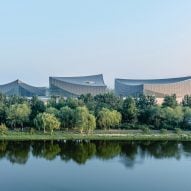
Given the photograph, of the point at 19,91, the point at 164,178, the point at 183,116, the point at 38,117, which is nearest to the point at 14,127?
the point at 38,117

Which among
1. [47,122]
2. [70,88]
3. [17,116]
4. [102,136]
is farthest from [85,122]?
[70,88]

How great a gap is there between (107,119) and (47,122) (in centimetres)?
307

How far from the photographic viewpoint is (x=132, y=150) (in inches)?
632

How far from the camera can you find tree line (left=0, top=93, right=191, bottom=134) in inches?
769

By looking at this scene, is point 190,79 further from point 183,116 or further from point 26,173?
point 26,173

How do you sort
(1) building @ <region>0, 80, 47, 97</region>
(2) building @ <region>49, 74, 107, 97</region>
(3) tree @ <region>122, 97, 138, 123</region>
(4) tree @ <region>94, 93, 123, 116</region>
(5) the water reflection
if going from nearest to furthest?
(5) the water reflection, (3) tree @ <region>122, 97, 138, 123</region>, (4) tree @ <region>94, 93, 123, 116</region>, (2) building @ <region>49, 74, 107, 97</region>, (1) building @ <region>0, 80, 47, 97</region>

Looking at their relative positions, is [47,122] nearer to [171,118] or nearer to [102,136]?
[102,136]

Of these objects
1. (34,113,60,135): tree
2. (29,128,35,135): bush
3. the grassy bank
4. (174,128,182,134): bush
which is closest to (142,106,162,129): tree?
(174,128,182,134): bush

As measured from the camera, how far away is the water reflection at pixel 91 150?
14.5 metres

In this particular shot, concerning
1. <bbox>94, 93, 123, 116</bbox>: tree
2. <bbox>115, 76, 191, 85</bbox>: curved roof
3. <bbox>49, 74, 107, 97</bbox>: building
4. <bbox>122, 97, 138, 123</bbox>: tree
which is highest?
<bbox>115, 76, 191, 85</bbox>: curved roof

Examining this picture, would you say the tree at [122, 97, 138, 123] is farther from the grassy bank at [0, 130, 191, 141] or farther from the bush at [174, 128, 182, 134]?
the bush at [174, 128, 182, 134]

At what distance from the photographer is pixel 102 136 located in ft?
61.6

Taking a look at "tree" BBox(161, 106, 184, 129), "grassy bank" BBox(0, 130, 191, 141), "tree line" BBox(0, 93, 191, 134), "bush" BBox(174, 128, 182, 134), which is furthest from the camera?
"tree" BBox(161, 106, 184, 129)

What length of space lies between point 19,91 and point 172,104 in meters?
17.8
